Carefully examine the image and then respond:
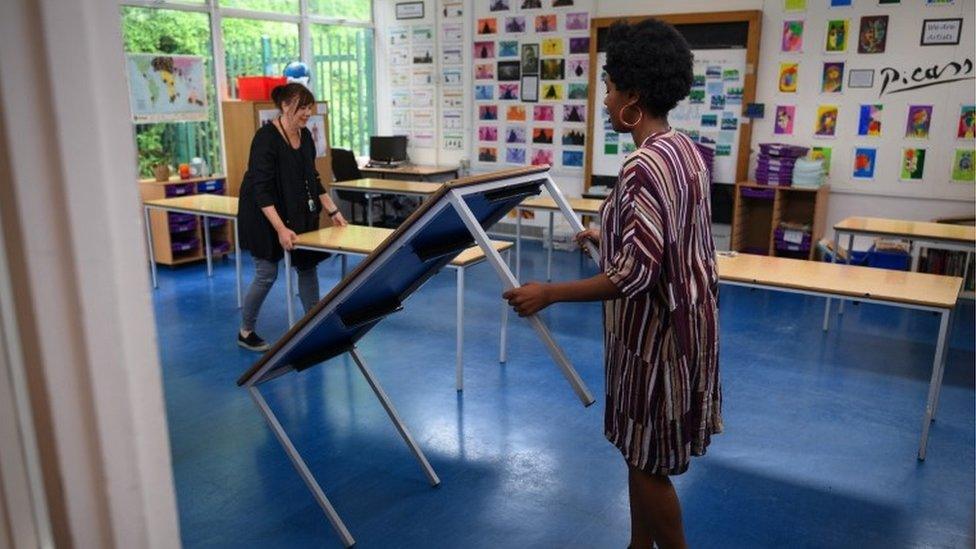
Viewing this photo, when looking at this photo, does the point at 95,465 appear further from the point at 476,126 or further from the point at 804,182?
the point at 476,126

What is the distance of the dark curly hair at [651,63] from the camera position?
68.7 inches

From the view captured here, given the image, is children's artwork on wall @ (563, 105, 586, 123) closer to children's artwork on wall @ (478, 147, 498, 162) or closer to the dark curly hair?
children's artwork on wall @ (478, 147, 498, 162)

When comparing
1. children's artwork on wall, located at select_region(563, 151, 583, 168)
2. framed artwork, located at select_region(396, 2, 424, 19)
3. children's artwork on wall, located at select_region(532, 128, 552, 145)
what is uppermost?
framed artwork, located at select_region(396, 2, 424, 19)

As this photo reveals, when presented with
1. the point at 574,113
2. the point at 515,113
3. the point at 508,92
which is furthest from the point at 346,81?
the point at 574,113

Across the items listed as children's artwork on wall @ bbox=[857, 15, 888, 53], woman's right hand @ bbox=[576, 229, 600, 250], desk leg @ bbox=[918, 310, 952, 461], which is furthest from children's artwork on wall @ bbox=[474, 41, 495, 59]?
woman's right hand @ bbox=[576, 229, 600, 250]

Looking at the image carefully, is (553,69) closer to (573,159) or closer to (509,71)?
(509,71)

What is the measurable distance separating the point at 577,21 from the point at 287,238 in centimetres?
479

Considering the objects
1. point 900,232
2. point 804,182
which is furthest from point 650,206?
point 804,182

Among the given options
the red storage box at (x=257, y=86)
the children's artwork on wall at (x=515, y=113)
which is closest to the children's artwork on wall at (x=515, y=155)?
the children's artwork on wall at (x=515, y=113)

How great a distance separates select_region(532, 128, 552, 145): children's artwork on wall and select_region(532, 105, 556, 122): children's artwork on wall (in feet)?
0.36

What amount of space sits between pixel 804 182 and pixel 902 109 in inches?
39.6

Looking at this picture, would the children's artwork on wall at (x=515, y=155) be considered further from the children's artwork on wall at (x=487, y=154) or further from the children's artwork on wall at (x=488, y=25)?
the children's artwork on wall at (x=488, y=25)

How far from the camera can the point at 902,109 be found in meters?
6.21

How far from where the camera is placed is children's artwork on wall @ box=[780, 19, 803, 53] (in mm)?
6457
